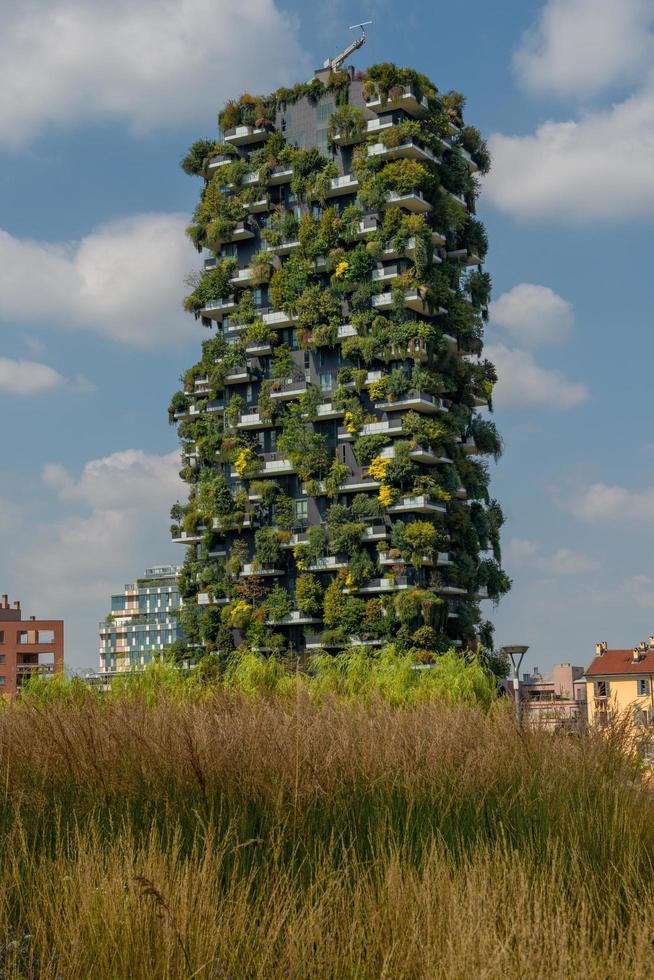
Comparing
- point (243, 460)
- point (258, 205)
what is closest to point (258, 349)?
point (243, 460)

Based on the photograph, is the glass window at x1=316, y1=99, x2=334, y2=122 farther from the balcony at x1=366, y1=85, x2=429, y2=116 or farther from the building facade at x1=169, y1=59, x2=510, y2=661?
the balcony at x1=366, y1=85, x2=429, y2=116

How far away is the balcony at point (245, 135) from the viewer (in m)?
64.9

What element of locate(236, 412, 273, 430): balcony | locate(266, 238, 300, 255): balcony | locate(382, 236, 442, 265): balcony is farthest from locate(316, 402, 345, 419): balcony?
locate(266, 238, 300, 255): balcony

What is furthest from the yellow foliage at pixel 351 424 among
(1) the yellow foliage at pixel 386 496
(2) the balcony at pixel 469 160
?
(2) the balcony at pixel 469 160

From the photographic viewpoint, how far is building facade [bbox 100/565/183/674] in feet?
447

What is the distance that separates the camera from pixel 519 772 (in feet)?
29.9

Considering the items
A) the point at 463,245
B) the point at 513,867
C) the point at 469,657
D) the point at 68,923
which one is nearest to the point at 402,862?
the point at 513,867

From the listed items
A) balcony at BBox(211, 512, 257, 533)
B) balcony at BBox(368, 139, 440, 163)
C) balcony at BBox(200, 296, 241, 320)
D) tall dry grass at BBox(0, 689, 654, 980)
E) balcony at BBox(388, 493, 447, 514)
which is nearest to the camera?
tall dry grass at BBox(0, 689, 654, 980)

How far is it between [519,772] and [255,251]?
Answer: 5828 cm

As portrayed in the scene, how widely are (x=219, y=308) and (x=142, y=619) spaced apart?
8002 centimetres

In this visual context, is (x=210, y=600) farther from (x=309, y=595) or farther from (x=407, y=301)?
(x=407, y=301)

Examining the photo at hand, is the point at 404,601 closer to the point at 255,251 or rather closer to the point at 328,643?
the point at 328,643

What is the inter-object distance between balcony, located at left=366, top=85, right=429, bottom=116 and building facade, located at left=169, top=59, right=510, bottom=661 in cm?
9

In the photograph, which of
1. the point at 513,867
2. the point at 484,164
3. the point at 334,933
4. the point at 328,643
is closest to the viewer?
the point at 334,933
